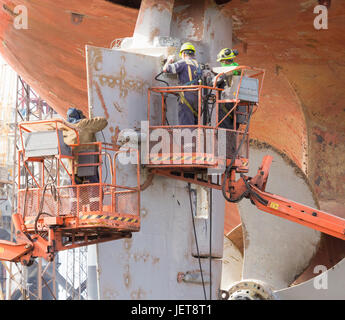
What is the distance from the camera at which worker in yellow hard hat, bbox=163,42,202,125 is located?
8.91m

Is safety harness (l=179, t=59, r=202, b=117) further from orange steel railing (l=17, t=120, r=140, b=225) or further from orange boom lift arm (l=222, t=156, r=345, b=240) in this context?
orange boom lift arm (l=222, t=156, r=345, b=240)

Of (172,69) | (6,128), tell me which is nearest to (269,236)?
(172,69)

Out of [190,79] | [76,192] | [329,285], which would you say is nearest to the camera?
[76,192]

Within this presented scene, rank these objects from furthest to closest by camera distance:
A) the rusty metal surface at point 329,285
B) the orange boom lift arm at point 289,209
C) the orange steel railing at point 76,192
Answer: the rusty metal surface at point 329,285, the orange boom lift arm at point 289,209, the orange steel railing at point 76,192

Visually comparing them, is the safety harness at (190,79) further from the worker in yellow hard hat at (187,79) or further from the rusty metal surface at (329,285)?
the rusty metal surface at (329,285)

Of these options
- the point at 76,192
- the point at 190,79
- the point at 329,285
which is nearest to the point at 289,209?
the point at 329,285

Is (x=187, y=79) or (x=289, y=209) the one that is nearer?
(x=187, y=79)

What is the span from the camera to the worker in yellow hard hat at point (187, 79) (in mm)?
8914

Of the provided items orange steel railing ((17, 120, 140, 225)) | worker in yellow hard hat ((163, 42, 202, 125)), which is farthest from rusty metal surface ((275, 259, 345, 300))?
orange steel railing ((17, 120, 140, 225))

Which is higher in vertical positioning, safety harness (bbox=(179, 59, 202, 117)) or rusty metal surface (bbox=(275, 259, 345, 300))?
safety harness (bbox=(179, 59, 202, 117))

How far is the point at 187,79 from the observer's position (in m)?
9.04

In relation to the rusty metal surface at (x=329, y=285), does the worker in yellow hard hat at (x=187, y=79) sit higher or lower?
higher

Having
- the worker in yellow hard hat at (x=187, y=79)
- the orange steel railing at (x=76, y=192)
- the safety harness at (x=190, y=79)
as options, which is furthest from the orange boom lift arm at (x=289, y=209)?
the orange steel railing at (x=76, y=192)

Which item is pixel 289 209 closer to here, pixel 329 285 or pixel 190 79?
pixel 329 285
